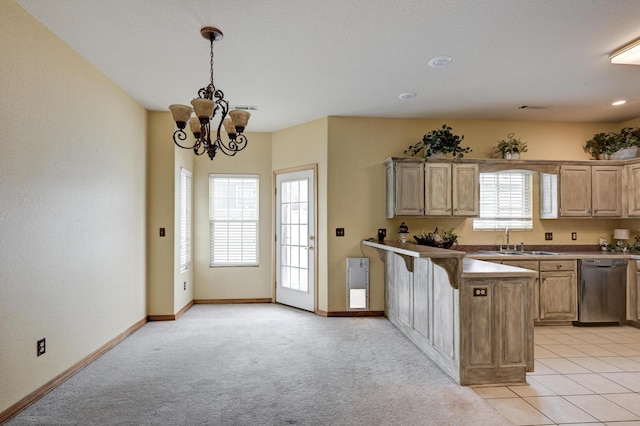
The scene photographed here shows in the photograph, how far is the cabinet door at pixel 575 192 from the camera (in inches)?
192

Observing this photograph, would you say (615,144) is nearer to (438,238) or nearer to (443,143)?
(443,143)

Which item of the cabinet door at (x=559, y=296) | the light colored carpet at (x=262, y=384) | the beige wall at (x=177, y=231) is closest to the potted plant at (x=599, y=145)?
the cabinet door at (x=559, y=296)

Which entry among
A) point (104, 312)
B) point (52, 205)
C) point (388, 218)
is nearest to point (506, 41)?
point (388, 218)

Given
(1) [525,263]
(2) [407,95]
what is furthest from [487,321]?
(2) [407,95]

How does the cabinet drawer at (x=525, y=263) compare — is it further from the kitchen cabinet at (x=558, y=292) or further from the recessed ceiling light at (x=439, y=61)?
the recessed ceiling light at (x=439, y=61)

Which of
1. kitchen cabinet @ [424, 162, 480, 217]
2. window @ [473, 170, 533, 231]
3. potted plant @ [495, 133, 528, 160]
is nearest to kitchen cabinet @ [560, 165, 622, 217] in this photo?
window @ [473, 170, 533, 231]

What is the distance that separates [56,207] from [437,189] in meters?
4.10

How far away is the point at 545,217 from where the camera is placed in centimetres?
507

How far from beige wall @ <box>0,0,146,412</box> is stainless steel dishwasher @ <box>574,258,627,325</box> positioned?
552 centimetres

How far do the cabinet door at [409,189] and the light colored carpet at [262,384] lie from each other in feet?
5.04

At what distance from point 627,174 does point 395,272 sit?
347cm

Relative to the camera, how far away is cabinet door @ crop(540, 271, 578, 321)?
175 inches

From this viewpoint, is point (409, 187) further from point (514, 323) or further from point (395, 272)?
point (514, 323)

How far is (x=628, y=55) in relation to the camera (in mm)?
3010
